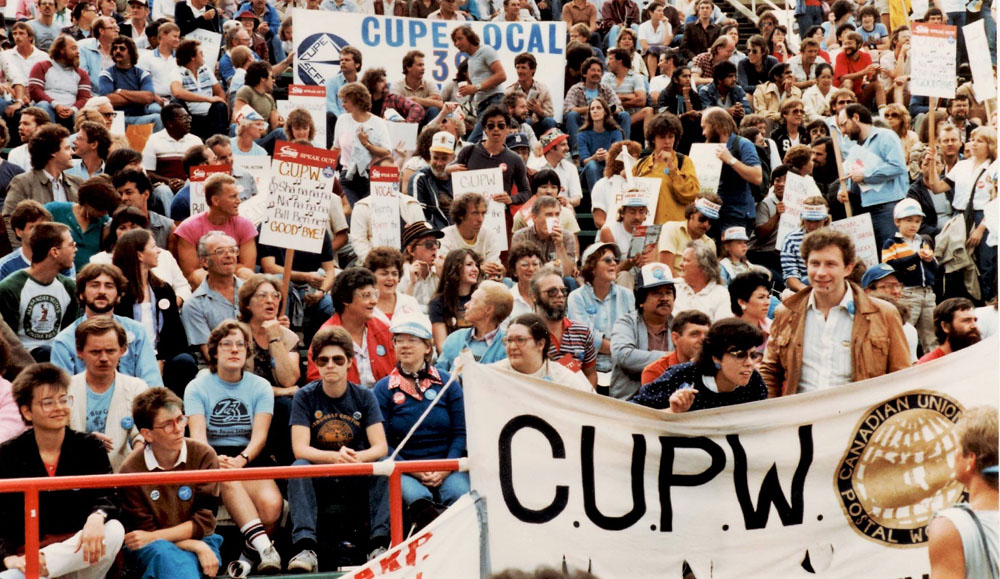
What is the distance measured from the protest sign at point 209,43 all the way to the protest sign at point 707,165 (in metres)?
6.19

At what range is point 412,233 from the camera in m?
11.3

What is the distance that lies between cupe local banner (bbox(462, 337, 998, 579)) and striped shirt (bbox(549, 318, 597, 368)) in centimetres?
276

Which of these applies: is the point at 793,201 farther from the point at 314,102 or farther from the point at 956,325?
the point at 314,102

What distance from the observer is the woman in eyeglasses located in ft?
22.9

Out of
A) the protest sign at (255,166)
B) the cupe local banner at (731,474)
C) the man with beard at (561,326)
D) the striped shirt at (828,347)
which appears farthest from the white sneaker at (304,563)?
the protest sign at (255,166)

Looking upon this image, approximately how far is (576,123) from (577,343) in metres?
6.75

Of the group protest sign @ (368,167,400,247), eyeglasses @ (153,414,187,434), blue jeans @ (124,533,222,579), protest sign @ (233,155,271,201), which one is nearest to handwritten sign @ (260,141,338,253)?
protest sign @ (368,167,400,247)

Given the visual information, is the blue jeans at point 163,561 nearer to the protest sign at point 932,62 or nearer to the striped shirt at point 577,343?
the striped shirt at point 577,343

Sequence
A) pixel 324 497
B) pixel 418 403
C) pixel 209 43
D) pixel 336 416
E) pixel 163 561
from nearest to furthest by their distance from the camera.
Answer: pixel 163 561, pixel 324 497, pixel 336 416, pixel 418 403, pixel 209 43

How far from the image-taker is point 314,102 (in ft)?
46.9

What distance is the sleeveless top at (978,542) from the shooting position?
4898 millimetres

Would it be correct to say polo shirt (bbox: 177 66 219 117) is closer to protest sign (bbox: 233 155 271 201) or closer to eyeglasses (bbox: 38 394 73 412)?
protest sign (bbox: 233 155 271 201)

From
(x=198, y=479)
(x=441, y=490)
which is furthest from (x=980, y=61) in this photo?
(x=198, y=479)

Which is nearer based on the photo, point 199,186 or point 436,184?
point 199,186
